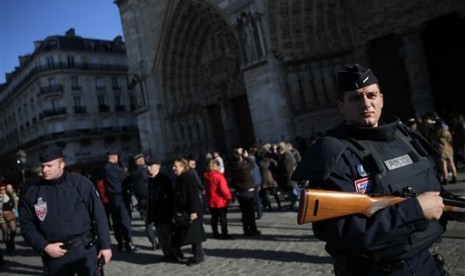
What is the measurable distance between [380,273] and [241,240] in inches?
220

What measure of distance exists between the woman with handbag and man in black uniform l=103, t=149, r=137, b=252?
167cm

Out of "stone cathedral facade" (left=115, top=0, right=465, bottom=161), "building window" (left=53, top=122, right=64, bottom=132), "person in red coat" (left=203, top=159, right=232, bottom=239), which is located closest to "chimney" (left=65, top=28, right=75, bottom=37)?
"building window" (left=53, top=122, right=64, bottom=132)

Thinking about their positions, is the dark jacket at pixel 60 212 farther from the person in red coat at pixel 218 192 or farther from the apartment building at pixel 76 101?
the apartment building at pixel 76 101

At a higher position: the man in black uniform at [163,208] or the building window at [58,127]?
the building window at [58,127]

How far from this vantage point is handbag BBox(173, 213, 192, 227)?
6.13 m

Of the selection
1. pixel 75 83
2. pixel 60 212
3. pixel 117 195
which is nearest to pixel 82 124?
pixel 75 83

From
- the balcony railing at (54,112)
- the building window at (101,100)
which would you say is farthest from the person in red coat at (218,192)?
the building window at (101,100)

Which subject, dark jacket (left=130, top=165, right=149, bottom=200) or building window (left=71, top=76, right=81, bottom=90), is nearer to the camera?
dark jacket (left=130, top=165, right=149, bottom=200)

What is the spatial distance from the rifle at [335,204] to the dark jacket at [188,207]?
4594mm

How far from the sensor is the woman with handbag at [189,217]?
6098 mm

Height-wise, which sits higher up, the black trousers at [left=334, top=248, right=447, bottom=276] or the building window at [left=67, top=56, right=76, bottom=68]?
the building window at [left=67, top=56, right=76, bottom=68]

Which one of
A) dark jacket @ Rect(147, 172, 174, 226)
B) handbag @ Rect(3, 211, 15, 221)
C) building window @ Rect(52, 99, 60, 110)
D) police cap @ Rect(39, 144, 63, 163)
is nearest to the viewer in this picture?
police cap @ Rect(39, 144, 63, 163)

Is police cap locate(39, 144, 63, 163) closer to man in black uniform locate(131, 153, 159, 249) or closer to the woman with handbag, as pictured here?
the woman with handbag

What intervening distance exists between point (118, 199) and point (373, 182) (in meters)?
6.59
